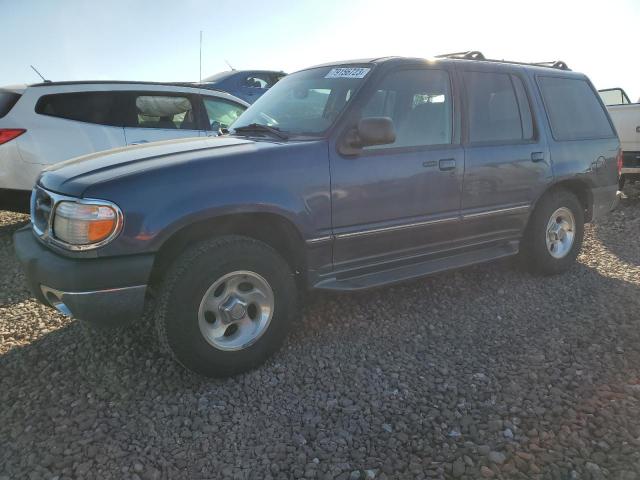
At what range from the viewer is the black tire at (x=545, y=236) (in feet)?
14.2

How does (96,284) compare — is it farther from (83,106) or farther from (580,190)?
(580,190)

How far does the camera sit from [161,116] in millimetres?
5855

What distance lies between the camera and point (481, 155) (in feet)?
12.4

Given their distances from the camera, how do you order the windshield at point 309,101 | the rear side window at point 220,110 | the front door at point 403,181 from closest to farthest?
the front door at point 403,181
the windshield at point 309,101
the rear side window at point 220,110

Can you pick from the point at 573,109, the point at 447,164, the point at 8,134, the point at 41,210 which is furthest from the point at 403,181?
the point at 8,134

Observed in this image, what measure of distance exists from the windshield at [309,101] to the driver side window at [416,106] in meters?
0.20

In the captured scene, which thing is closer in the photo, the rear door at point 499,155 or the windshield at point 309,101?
the windshield at point 309,101

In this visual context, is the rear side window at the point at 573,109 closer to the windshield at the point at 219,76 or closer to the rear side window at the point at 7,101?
the rear side window at the point at 7,101

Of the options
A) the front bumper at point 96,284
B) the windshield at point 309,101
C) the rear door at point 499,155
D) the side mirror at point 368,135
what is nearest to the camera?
the front bumper at point 96,284

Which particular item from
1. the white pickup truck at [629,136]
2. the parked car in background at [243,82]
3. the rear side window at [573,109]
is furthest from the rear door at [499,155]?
the parked car in background at [243,82]

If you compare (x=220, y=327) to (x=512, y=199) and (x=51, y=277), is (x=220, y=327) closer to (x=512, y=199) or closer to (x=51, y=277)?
(x=51, y=277)

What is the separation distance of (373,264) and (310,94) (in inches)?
50.5

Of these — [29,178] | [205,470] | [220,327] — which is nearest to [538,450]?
[205,470]

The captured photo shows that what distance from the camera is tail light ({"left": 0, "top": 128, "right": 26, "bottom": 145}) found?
498 cm
